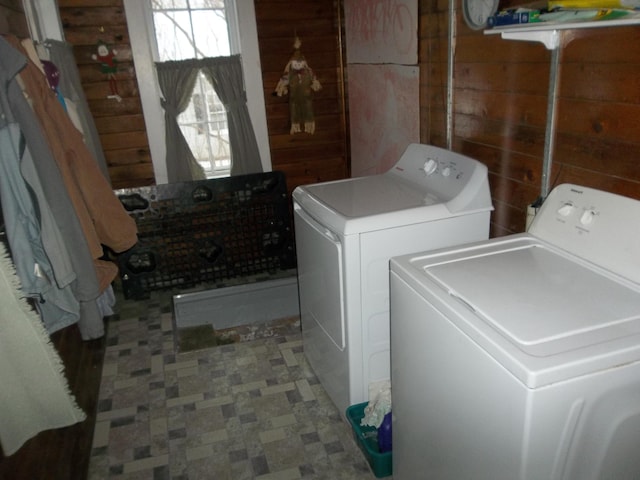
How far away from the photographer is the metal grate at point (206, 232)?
3.16 metres

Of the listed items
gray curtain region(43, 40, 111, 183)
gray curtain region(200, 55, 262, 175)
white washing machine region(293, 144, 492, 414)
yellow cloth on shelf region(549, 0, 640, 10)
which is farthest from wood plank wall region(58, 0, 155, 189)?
yellow cloth on shelf region(549, 0, 640, 10)

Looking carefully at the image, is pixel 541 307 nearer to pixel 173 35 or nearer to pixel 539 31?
pixel 539 31

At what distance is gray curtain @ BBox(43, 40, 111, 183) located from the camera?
2.60 metres

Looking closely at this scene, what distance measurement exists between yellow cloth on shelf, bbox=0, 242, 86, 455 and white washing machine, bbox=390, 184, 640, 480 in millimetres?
950

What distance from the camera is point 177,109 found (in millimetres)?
3307

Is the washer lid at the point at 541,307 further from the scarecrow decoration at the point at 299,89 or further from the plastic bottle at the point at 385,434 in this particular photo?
the scarecrow decoration at the point at 299,89

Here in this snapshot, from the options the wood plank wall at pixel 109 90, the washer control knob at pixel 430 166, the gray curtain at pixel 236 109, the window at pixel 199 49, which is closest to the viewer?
the washer control knob at pixel 430 166

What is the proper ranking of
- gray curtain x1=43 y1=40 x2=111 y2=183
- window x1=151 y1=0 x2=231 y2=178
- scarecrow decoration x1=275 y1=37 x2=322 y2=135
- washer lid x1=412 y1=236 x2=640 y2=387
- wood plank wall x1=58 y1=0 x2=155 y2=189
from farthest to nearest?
scarecrow decoration x1=275 y1=37 x2=322 y2=135 → window x1=151 y1=0 x2=231 y2=178 → wood plank wall x1=58 y1=0 x2=155 y2=189 → gray curtain x1=43 y1=40 x2=111 y2=183 → washer lid x1=412 y1=236 x2=640 y2=387

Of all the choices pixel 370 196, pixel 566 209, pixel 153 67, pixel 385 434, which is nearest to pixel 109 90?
pixel 153 67

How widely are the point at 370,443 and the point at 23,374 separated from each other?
1.18 meters

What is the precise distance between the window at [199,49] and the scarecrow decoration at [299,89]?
43 cm

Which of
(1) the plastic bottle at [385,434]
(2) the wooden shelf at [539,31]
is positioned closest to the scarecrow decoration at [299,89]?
(2) the wooden shelf at [539,31]

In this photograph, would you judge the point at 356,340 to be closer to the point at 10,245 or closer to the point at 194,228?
the point at 10,245

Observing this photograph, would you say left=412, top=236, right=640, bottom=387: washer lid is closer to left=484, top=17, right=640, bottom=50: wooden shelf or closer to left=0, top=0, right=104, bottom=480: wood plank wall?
left=484, top=17, right=640, bottom=50: wooden shelf
